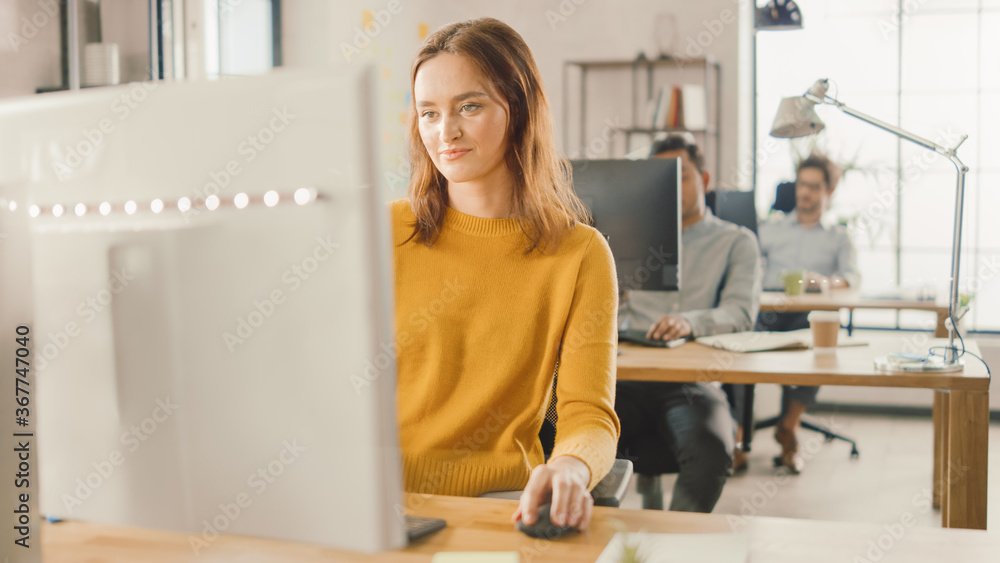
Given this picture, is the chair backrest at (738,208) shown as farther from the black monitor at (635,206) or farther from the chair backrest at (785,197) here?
the black monitor at (635,206)

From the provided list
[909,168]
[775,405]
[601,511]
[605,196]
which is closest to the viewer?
[601,511]

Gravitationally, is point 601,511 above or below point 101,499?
below

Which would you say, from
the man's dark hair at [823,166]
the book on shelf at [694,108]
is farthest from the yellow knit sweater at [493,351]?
the book on shelf at [694,108]

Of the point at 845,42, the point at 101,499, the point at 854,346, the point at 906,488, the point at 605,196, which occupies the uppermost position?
the point at 845,42

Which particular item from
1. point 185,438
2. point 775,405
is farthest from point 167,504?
point 775,405

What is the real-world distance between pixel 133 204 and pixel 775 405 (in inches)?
159

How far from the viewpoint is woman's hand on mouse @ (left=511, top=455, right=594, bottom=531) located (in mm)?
855

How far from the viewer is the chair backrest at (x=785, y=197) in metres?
4.24

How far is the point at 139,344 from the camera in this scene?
23.1 inches

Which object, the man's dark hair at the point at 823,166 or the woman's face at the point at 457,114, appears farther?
the man's dark hair at the point at 823,166

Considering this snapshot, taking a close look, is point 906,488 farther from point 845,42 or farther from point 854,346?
point 845,42

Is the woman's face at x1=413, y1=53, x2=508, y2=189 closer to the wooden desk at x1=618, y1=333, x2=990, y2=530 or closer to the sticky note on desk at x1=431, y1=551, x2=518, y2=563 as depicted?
the sticky note on desk at x1=431, y1=551, x2=518, y2=563

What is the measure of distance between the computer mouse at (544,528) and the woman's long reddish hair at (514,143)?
1.63 ft

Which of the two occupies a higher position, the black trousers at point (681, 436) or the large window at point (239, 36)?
the large window at point (239, 36)
